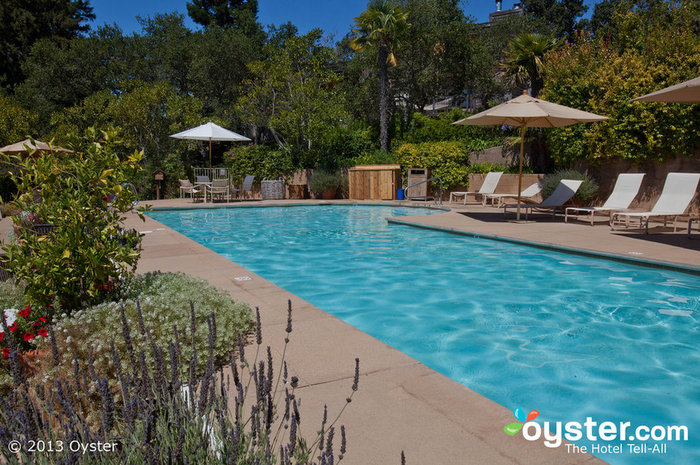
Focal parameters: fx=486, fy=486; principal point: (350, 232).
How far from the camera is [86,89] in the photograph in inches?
998

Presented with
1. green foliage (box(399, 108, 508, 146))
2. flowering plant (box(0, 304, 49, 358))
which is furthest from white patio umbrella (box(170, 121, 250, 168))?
flowering plant (box(0, 304, 49, 358))

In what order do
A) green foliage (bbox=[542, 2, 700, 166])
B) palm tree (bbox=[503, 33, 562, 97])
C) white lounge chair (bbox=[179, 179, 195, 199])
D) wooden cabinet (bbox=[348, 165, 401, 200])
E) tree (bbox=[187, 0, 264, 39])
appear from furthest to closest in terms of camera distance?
1. tree (bbox=[187, 0, 264, 39])
2. wooden cabinet (bbox=[348, 165, 401, 200])
3. palm tree (bbox=[503, 33, 562, 97])
4. white lounge chair (bbox=[179, 179, 195, 199])
5. green foliage (bbox=[542, 2, 700, 166])

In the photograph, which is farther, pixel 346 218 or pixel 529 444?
pixel 346 218

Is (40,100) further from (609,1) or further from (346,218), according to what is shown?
(609,1)

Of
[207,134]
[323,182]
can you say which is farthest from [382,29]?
[207,134]

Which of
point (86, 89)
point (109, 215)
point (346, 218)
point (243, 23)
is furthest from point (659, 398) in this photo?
point (243, 23)

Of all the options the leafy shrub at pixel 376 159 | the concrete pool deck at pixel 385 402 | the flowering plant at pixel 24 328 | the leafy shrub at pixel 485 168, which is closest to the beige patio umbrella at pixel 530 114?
the leafy shrub at pixel 485 168

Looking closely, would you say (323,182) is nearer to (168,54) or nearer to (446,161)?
(446,161)

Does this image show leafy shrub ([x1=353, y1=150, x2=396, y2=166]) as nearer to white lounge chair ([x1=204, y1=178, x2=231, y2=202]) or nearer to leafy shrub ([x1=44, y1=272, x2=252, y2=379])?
white lounge chair ([x1=204, y1=178, x2=231, y2=202])

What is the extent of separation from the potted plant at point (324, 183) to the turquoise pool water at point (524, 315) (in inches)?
366

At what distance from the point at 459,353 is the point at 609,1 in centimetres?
4464

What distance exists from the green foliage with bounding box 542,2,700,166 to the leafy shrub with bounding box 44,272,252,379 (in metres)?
12.0

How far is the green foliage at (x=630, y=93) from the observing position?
1178 cm

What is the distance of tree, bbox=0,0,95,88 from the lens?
93.0 ft
